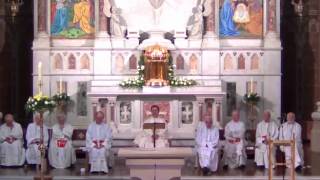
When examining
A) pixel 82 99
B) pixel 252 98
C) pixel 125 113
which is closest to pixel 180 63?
pixel 252 98

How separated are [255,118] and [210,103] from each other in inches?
60.1

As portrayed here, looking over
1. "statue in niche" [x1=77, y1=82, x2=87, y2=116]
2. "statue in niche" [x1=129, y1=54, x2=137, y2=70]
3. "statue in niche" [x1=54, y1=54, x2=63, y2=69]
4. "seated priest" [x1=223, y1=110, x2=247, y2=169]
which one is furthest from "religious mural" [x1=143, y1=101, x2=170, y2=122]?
"statue in niche" [x1=54, y1=54, x2=63, y2=69]

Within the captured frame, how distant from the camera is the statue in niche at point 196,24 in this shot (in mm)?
23375

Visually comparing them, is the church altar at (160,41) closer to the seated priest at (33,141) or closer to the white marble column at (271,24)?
the white marble column at (271,24)

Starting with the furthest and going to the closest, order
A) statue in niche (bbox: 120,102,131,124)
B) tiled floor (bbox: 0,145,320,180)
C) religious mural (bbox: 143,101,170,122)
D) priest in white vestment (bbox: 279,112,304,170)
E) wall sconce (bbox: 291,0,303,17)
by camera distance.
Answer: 1. wall sconce (bbox: 291,0,303,17)
2. statue in niche (bbox: 120,102,131,124)
3. religious mural (bbox: 143,101,170,122)
4. priest in white vestment (bbox: 279,112,304,170)
5. tiled floor (bbox: 0,145,320,180)

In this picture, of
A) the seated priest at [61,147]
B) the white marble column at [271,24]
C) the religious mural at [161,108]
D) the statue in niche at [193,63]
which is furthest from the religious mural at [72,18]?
the white marble column at [271,24]

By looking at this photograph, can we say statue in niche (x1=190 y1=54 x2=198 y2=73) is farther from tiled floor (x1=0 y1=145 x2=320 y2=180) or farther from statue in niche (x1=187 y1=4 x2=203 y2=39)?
→ tiled floor (x1=0 y1=145 x2=320 y2=180)

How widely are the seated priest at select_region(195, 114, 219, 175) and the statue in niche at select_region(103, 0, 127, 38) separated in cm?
472

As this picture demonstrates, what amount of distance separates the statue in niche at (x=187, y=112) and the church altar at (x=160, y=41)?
3.60 ft

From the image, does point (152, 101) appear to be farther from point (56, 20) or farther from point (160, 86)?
point (56, 20)

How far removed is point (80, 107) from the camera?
76.6ft

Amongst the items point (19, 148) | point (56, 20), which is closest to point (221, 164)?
point (19, 148)

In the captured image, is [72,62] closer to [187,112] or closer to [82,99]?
[82,99]

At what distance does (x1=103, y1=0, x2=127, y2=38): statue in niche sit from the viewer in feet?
76.5
